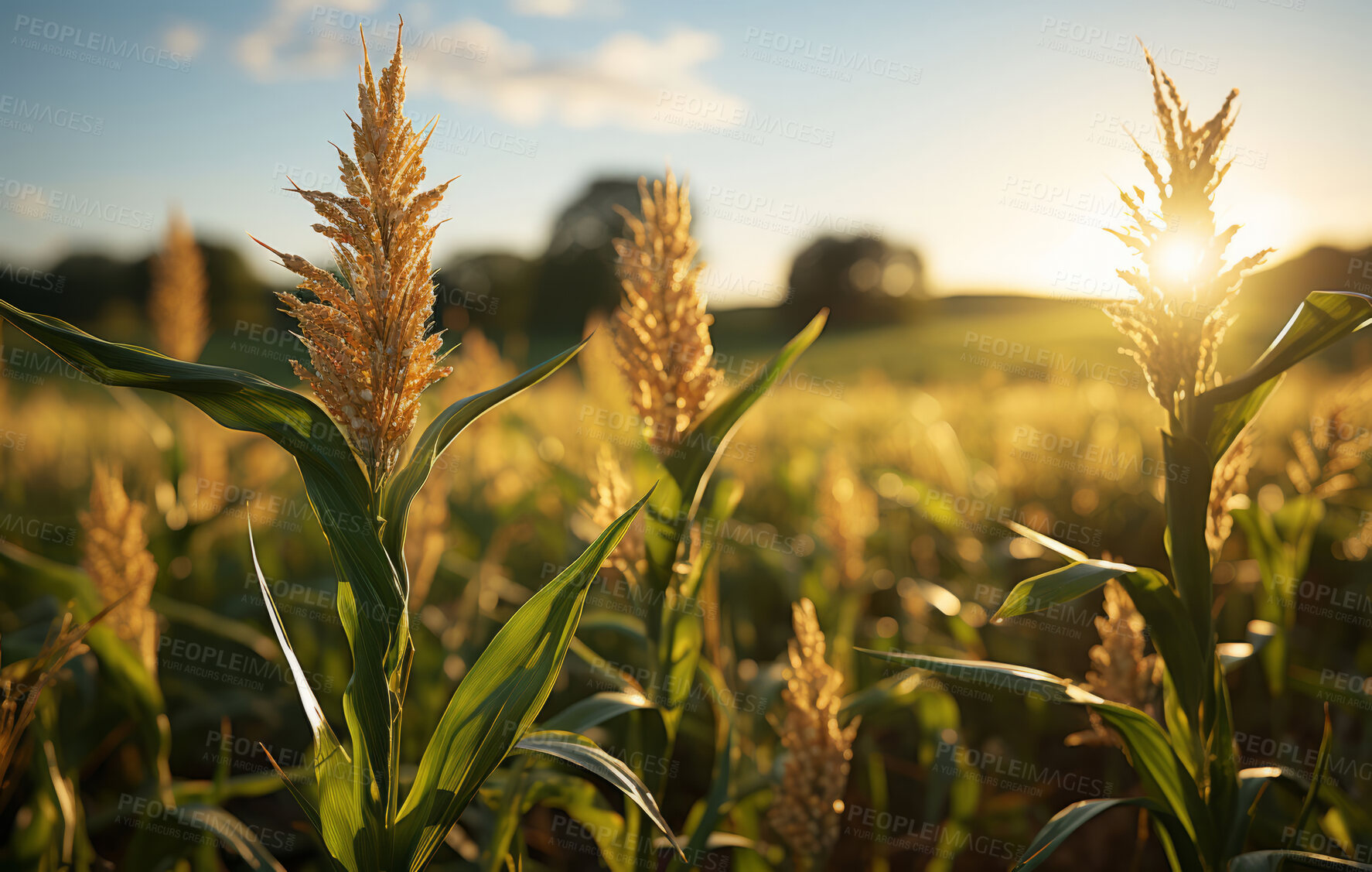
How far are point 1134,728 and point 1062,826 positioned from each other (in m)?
0.28

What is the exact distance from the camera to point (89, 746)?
2516 millimetres

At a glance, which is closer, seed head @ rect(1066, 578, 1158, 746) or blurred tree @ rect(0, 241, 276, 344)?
seed head @ rect(1066, 578, 1158, 746)

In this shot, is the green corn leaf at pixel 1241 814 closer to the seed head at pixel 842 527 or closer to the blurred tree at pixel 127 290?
the seed head at pixel 842 527

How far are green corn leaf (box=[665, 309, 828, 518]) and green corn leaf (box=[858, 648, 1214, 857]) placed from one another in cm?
58

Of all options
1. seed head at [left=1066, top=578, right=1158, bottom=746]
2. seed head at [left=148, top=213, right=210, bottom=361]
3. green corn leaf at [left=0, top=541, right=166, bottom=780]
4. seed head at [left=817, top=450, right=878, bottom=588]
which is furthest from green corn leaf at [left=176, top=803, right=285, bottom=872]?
seed head at [left=148, top=213, right=210, bottom=361]

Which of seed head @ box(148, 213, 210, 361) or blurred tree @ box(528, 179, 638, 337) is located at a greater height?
blurred tree @ box(528, 179, 638, 337)

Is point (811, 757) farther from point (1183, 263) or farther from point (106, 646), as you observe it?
point (106, 646)

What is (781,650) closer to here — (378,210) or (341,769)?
(341,769)

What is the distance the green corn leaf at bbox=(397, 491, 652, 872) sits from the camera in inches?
49.1

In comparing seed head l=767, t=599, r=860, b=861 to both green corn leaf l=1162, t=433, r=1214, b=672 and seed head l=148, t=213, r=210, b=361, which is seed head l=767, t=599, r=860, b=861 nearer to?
green corn leaf l=1162, t=433, r=1214, b=672

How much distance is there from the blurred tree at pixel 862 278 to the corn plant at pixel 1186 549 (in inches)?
1594

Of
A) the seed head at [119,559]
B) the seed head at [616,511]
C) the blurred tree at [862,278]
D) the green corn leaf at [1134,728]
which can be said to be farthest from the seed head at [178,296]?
the blurred tree at [862,278]

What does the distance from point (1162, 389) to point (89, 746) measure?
3714 millimetres

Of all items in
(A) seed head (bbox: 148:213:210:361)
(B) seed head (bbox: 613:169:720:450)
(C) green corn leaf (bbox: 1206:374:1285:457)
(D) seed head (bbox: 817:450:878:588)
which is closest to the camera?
(C) green corn leaf (bbox: 1206:374:1285:457)
